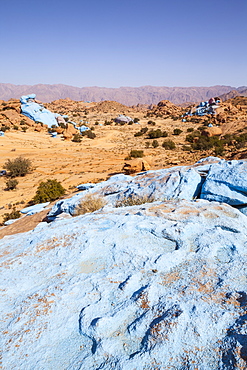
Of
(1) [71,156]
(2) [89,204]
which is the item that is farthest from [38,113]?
(2) [89,204]

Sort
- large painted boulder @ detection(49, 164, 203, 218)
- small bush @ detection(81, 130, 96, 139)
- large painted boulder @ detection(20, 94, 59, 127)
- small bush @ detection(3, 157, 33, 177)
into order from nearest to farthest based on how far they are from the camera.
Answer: large painted boulder @ detection(49, 164, 203, 218), small bush @ detection(3, 157, 33, 177), small bush @ detection(81, 130, 96, 139), large painted boulder @ detection(20, 94, 59, 127)

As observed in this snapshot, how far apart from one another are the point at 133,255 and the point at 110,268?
1.11ft

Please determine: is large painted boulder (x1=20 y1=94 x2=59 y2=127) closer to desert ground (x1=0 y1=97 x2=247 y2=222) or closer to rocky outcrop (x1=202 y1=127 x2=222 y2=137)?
desert ground (x1=0 y1=97 x2=247 y2=222)

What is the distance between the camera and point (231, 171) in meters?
5.62

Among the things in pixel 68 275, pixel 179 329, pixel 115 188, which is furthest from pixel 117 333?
pixel 115 188

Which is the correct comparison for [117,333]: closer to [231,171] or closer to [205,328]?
[205,328]

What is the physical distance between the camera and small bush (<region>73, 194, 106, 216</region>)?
255 inches

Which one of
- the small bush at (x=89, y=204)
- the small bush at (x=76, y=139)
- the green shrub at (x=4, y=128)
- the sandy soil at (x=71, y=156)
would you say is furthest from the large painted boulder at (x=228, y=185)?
the green shrub at (x=4, y=128)

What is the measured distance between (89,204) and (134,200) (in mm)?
1363

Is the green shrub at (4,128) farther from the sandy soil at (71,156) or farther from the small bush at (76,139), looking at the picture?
the small bush at (76,139)

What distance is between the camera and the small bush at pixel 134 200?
589cm

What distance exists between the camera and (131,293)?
242cm

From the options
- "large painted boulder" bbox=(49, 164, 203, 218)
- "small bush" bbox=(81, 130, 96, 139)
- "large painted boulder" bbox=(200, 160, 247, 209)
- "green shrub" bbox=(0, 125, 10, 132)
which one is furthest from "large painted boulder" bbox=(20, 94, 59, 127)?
"large painted boulder" bbox=(200, 160, 247, 209)

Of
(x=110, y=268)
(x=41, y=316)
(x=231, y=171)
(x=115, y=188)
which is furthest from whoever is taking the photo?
(x=115, y=188)
